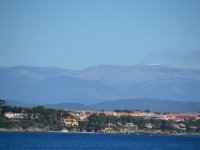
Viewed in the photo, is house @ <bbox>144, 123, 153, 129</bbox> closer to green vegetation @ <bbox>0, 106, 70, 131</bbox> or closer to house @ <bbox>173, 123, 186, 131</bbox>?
house @ <bbox>173, 123, 186, 131</bbox>

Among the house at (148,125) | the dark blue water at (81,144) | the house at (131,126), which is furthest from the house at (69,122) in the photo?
the dark blue water at (81,144)

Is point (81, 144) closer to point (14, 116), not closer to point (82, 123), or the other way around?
point (14, 116)

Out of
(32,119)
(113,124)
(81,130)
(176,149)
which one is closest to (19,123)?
(32,119)

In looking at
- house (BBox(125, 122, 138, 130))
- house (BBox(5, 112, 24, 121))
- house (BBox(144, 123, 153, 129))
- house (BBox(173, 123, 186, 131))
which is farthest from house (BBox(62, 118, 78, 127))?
house (BBox(173, 123, 186, 131))

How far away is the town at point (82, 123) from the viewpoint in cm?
12806

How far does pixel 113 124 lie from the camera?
15100 cm

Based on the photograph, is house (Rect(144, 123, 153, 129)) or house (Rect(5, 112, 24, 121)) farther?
house (Rect(144, 123, 153, 129))

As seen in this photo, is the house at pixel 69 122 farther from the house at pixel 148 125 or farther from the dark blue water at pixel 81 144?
the dark blue water at pixel 81 144

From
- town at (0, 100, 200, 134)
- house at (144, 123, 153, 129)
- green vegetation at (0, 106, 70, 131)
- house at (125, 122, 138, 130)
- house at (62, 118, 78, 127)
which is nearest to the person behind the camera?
green vegetation at (0, 106, 70, 131)

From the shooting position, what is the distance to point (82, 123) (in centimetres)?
14012

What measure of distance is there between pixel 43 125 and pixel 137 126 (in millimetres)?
33288

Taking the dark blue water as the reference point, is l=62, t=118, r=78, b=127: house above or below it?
above

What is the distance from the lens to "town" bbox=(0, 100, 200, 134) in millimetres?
128062

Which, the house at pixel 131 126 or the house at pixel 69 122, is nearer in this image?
the house at pixel 69 122
